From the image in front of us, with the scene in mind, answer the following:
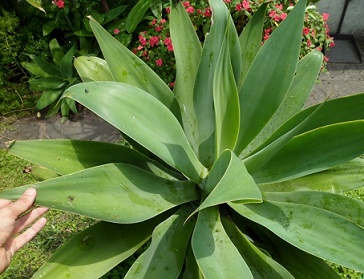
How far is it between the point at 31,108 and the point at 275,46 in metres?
2.32

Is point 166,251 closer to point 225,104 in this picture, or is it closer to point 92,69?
point 225,104

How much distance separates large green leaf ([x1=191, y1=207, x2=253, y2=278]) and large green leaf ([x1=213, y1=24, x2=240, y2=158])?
0.79 ft

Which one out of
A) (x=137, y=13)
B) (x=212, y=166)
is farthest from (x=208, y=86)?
(x=137, y=13)

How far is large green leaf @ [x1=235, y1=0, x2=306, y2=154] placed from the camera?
59.6 inches

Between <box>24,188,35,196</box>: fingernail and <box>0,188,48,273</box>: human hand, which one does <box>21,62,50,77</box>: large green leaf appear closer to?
<box>0,188,48,273</box>: human hand

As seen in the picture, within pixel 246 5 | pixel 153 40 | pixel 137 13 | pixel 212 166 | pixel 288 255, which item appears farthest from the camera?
pixel 137 13

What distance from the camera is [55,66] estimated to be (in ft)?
10.6

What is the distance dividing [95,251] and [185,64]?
2.52 feet

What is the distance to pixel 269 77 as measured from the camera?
5.08 ft

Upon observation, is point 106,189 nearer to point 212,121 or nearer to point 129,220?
point 129,220

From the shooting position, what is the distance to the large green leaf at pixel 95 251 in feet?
4.72

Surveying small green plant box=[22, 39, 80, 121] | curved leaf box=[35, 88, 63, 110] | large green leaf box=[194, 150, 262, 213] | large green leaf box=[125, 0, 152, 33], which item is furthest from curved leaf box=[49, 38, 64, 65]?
large green leaf box=[194, 150, 262, 213]

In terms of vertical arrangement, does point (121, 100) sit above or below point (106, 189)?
above

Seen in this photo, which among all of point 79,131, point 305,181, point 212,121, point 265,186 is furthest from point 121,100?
point 79,131
